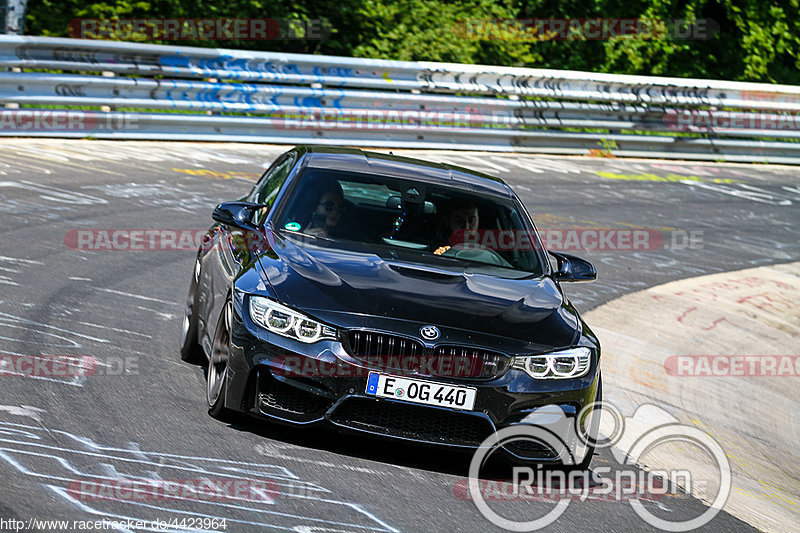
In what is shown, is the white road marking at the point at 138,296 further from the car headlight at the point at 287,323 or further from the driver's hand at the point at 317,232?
the car headlight at the point at 287,323

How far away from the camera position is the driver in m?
7.03

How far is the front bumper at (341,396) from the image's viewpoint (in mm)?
5504

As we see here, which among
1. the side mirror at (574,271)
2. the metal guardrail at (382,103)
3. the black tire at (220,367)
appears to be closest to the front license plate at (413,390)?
the black tire at (220,367)

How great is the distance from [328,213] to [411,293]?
1164 mm

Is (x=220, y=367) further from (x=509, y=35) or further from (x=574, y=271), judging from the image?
(x=509, y=35)

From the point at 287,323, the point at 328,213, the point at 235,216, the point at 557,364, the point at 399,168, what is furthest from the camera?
the point at 399,168

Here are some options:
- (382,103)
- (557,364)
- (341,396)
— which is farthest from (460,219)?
(382,103)

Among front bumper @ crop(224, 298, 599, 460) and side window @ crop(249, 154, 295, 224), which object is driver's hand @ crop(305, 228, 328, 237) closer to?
side window @ crop(249, 154, 295, 224)

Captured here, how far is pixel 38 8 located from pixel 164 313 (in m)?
12.1

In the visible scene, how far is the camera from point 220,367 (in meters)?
5.88

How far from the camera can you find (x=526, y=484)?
19.1 feet

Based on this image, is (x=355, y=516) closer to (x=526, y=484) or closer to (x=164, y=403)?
(x=526, y=484)

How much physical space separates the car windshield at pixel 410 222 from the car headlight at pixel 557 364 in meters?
0.97

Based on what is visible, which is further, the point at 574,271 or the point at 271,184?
the point at 271,184
